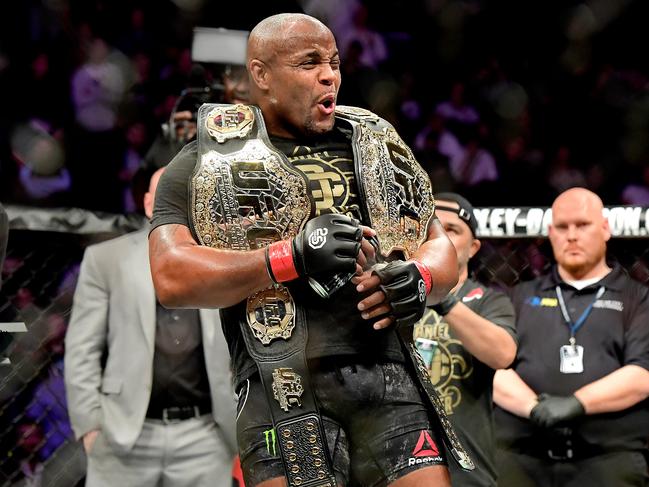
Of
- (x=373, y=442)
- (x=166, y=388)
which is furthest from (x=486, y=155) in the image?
(x=373, y=442)

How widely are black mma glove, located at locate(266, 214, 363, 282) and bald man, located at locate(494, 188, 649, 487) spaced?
1.53m

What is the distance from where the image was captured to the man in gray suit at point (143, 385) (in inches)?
114

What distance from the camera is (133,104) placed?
14.6 ft

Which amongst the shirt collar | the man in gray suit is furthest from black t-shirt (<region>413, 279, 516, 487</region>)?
the man in gray suit

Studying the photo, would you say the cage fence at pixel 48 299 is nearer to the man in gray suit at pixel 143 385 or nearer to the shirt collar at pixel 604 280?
the shirt collar at pixel 604 280

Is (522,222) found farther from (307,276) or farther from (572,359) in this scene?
(307,276)

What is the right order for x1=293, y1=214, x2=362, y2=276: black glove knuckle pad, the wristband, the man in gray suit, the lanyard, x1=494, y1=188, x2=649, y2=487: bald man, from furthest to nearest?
the lanyard → x1=494, y1=188, x2=649, y2=487: bald man → the man in gray suit → the wristband → x1=293, y1=214, x2=362, y2=276: black glove knuckle pad

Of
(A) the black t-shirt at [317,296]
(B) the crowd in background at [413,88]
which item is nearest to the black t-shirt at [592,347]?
(B) the crowd in background at [413,88]

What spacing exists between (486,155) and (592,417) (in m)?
1.65

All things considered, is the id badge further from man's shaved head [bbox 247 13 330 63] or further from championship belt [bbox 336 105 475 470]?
man's shaved head [bbox 247 13 330 63]

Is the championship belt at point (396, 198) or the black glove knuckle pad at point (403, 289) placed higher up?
the championship belt at point (396, 198)

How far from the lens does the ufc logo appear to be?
1615mm

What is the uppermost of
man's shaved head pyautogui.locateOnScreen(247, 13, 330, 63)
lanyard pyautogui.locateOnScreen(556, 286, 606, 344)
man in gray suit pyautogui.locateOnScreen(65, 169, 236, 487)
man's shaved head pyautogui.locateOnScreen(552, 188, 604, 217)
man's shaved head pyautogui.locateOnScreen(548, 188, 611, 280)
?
man's shaved head pyautogui.locateOnScreen(247, 13, 330, 63)

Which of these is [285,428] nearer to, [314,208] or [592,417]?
[314,208]
